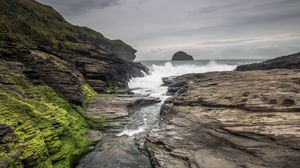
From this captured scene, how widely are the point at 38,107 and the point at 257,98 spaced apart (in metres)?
20.5

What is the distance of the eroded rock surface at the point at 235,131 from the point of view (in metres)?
13.2

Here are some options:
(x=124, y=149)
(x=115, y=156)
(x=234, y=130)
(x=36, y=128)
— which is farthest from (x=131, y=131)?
(x=234, y=130)

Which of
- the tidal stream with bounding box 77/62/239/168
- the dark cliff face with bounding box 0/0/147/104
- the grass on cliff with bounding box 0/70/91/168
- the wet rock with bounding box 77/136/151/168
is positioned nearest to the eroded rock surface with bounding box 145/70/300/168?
the wet rock with bounding box 77/136/151/168

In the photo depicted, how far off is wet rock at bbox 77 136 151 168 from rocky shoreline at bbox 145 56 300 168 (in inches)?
44.0

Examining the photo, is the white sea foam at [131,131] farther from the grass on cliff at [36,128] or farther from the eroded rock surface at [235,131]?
the grass on cliff at [36,128]

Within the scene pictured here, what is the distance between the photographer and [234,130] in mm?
16125

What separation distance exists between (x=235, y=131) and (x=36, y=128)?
49.3 ft

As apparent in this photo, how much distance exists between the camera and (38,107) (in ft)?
55.6

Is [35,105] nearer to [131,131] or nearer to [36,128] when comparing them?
[36,128]

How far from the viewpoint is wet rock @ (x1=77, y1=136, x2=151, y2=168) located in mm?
15570

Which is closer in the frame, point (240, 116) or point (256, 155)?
point (256, 155)

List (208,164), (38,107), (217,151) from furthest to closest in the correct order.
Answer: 1. (38,107)
2. (217,151)
3. (208,164)

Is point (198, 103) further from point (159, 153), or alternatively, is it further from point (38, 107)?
point (38, 107)

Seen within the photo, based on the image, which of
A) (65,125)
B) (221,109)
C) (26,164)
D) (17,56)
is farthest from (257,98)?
(17,56)
